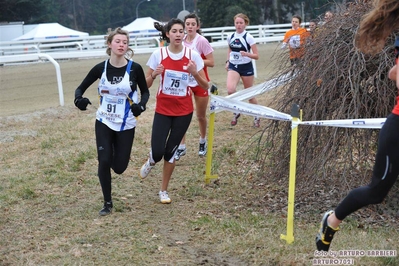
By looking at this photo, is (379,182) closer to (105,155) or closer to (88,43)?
(105,155)

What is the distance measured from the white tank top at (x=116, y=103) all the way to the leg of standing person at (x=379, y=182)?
2.69m

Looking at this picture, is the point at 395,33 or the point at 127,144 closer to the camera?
the point at 395,33

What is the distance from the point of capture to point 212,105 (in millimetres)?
8156

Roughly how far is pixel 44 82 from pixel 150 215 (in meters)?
16.0

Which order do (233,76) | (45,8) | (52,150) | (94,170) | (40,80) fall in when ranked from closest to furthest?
(94,170) → (52,150) → (233,76) → (40,80) → (45,8)

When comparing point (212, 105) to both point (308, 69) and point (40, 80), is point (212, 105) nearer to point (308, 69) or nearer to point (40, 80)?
point (308, 69)

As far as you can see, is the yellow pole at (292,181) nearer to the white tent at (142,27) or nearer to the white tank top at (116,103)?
the white tank top at (116,103)

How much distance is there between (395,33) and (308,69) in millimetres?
993

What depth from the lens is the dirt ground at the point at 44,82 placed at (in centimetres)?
1695

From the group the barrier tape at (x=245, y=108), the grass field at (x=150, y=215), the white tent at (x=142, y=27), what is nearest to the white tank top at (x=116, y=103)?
the grass field at (x=150, y=215)

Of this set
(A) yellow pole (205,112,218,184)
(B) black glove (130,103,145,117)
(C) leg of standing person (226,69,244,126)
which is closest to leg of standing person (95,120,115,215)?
(B) black glove (130,103,145,117)

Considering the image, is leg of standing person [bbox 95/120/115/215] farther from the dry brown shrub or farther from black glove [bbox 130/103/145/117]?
the dry brown shrub

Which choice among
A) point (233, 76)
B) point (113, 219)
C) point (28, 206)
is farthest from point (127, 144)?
point (233, 76)

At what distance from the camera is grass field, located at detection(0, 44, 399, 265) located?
5633 mm
